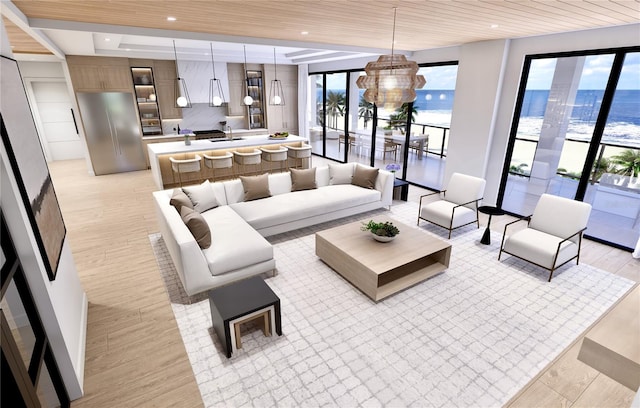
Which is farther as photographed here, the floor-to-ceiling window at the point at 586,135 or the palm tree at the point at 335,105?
the palm tree at the point at 335,105

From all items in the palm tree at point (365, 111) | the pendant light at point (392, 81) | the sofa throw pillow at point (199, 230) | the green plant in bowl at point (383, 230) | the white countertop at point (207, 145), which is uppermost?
the pendant light at point (392, 81)

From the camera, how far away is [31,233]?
2150 mm

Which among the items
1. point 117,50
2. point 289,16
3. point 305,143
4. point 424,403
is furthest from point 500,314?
point 117,50

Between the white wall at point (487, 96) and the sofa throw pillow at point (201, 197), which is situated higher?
the white wall at point (487, 96)

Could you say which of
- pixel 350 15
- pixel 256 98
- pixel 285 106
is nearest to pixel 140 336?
pixel 350 15

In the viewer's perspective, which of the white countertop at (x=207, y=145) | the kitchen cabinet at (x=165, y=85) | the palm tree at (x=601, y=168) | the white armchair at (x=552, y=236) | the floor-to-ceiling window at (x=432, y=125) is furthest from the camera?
the kitchen cabinet at (x=165, y=85)

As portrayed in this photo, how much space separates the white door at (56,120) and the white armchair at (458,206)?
36.1 ft

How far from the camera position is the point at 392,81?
11.3 ft

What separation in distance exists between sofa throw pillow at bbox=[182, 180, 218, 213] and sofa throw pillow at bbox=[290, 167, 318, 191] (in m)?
1.43

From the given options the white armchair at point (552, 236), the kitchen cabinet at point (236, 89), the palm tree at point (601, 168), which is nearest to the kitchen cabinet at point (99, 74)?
the kitchen cabinet at point (236, 89)

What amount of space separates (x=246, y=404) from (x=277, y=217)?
2784 millimetres

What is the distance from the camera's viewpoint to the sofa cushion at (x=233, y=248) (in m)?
3.58

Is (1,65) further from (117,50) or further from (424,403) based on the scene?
(117,50)

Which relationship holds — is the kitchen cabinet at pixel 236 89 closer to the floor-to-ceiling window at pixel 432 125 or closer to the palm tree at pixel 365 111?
the palm tree at pixel 365 111
